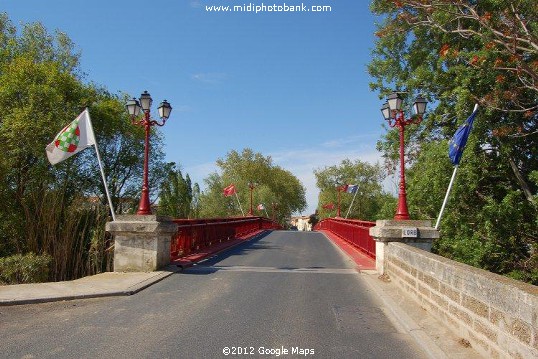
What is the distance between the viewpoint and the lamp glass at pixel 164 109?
480 inches

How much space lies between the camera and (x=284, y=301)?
749 cm

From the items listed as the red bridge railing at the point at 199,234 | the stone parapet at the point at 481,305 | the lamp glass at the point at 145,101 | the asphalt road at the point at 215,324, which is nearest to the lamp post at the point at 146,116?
the lamp glass at the point at 145,101

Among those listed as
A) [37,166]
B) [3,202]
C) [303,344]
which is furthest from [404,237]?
[37,166]

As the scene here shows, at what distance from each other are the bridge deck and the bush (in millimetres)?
4747

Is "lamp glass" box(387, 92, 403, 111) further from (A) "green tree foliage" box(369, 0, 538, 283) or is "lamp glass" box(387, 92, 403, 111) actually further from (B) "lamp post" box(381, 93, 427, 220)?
(A) "green tree foliage" box(369, 0, 538, 283)

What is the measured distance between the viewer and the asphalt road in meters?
4.98

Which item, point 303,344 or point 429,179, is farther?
point 429,179

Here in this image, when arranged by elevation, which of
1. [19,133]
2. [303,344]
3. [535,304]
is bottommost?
[303,344]

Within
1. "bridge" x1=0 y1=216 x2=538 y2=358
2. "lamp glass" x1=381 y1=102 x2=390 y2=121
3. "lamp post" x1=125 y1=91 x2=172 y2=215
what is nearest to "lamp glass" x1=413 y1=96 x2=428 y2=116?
"lamp glass" x1=381 y1=102 x2=390 y2=121

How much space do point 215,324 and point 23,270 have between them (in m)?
8.09

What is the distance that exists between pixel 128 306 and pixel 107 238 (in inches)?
311

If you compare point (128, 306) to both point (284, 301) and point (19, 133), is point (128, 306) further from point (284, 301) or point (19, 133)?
point (19, 133)

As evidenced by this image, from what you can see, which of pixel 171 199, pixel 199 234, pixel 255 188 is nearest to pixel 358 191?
pixel 255 188

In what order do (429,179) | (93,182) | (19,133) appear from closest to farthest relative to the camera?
1. (429,179)
2. (19,133)
3. (93,182)
